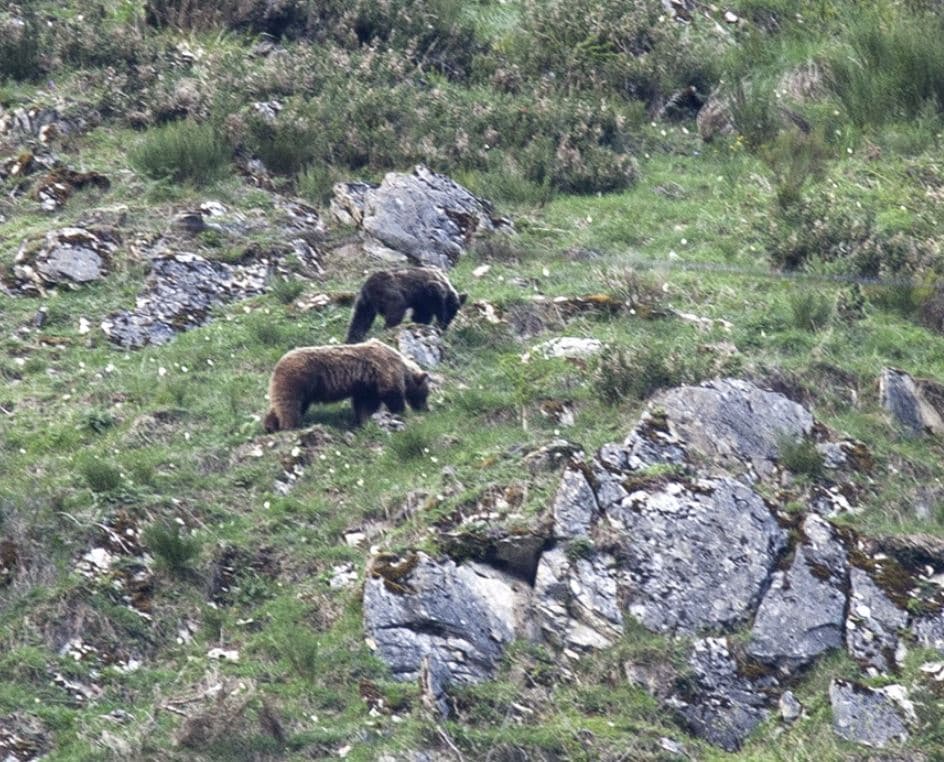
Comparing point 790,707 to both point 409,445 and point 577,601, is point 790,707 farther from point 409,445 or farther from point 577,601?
point 409,445

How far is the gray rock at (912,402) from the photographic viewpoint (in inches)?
508

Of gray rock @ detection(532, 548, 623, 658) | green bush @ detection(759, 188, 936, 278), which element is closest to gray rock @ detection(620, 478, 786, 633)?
gray rock @ detection(532, 548, 623, 658)

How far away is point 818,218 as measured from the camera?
50.8 feet

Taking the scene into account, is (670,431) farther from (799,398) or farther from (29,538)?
(29,538)

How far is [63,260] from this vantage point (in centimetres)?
1484

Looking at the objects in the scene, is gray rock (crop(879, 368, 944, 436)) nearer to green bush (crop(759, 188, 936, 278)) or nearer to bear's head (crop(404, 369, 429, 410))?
green bush (crop(759, 188, 936, 278))

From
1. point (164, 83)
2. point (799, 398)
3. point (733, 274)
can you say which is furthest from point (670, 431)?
point (164, 83)

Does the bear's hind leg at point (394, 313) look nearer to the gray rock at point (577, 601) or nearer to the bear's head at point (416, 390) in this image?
the bear's head at point (416, 390)

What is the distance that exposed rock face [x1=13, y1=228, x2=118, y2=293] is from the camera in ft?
48.3

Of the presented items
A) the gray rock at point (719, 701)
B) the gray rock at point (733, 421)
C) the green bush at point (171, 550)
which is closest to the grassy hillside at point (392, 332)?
the green bush at point (171, 550)

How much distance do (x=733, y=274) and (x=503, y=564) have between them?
16.4 feet

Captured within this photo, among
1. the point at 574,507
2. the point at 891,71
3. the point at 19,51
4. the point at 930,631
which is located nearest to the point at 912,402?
the point at 930,631

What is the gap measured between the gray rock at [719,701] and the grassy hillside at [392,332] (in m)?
0.13

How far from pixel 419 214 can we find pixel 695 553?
574 centimetres
